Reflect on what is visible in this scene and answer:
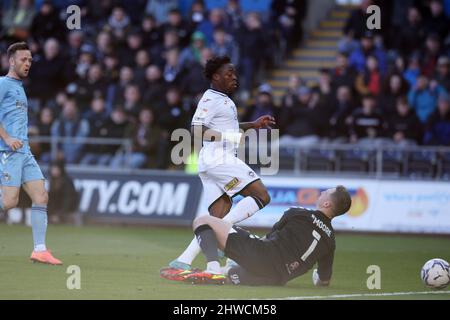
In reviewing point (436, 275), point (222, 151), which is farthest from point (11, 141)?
point (436, 275)

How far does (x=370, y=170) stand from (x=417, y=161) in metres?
1.03

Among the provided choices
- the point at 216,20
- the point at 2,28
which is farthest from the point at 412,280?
the point at 2,28

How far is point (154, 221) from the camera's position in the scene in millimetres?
23375

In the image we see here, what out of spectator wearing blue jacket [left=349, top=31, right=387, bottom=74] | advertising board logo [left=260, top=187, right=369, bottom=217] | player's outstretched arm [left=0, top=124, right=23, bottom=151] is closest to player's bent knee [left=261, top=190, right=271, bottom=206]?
player's outstretched arm [left=0, top=124, right=23, bottom=151]

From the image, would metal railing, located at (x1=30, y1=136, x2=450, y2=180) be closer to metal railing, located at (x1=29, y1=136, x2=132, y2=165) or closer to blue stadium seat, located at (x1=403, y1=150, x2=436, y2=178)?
blue stadium seat, located at (x1=403, y1=150, x2=436, y2=178)

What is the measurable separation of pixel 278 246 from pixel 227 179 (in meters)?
1.72

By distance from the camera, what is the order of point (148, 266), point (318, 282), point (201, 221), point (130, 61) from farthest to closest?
point (130, 61)
point (148, 266)
point (318, 282)
point (201, 221)

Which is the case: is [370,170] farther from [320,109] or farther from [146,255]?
[146,255]

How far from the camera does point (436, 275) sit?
485 inches

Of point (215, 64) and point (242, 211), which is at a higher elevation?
point (215, 64)

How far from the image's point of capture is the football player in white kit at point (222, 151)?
13.3 metres

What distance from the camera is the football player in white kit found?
525 inches

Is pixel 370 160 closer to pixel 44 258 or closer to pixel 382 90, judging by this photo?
pixel 382 90

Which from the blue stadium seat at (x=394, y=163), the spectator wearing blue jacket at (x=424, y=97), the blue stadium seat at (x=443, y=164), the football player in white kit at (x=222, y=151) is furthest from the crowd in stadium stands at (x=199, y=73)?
the football player in white kit at (x=222, y=151)
